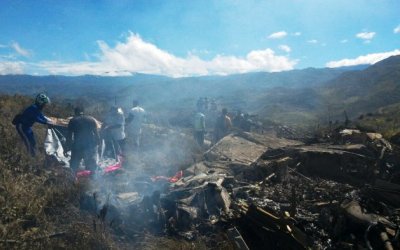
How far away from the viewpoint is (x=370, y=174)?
790cm

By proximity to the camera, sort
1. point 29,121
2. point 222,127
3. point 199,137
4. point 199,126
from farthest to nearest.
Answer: point 222,127 < point 199,137 < point 199,126 < point 29,121

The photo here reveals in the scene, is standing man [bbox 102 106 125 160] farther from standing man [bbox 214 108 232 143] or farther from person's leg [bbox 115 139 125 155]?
standing man [bbox 214 108 232 143]

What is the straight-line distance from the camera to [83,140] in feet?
26.9

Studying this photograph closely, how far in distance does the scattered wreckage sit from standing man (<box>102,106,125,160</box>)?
151 centimetres

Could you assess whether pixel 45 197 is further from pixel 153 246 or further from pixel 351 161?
pixel 351 161

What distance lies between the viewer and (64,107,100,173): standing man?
26.7ft

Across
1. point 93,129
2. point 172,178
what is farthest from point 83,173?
→ point 172,178

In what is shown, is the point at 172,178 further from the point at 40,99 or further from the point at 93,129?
the point at 40,99

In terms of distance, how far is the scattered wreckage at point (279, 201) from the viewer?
5129 millimetres

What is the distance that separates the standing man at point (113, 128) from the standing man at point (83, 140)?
5.21 feet

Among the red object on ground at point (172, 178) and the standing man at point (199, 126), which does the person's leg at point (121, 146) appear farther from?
the standing man at point (199, 126)

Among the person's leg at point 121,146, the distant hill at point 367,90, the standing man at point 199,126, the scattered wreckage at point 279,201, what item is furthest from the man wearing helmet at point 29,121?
the distant hill at point 367,90

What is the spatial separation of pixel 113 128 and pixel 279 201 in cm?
512

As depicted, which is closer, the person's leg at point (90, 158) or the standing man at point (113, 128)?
the person's leg at point (90, 158)
